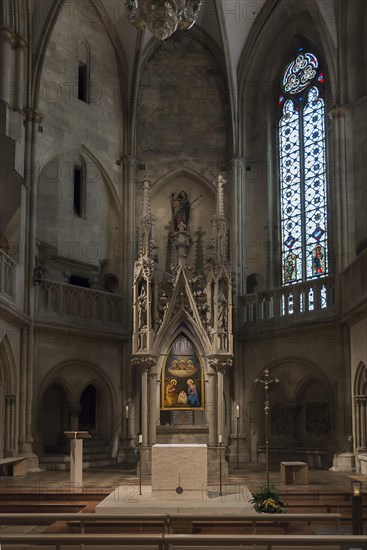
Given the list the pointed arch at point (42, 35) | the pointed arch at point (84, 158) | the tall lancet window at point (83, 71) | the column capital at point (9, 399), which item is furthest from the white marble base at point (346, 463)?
the tall lancet window at point (83, 71)

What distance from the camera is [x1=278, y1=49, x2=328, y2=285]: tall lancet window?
22.3 m

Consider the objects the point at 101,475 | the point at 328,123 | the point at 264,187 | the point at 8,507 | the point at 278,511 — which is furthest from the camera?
the point at 264,187

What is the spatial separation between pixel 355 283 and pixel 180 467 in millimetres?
7432

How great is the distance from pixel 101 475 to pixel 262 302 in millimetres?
7015

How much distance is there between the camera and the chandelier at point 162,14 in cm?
1549

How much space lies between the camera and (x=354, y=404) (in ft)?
62.7

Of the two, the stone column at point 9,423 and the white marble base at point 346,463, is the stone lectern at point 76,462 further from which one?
the white marble base at point 346,463

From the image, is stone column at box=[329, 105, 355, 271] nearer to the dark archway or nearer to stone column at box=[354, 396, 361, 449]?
stone column at box=[354, 396, 361, 449]

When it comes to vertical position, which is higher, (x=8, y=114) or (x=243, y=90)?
(x=243, y=90)

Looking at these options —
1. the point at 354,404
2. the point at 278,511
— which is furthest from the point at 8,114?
the point at 278,511

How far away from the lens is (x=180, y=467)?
1303cm

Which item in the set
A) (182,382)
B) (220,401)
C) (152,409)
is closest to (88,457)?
(152,409)

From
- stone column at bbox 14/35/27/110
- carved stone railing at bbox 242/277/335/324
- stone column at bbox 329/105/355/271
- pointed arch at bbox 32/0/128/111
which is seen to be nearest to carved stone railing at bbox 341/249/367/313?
stone column at bbox 329/105/355/271

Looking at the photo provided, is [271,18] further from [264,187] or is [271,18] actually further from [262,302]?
[262,302]
